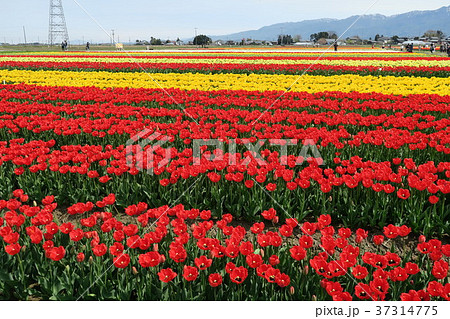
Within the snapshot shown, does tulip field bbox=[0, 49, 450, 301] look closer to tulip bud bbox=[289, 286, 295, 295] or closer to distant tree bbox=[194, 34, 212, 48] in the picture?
tulip bud bbox=[289, 286, 295, 295]

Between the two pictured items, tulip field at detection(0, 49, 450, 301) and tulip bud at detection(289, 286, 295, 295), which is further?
tulip field at detection(0, 49, 450, 301)

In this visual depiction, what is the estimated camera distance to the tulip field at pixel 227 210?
109 inches

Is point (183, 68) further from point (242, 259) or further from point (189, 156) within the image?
point (242, 259)

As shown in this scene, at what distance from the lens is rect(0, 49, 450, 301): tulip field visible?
9.08 feet

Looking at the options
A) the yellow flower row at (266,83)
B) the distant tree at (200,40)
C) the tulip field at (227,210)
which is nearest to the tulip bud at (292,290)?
the tulip field at (227,210)

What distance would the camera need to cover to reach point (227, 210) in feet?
15.5

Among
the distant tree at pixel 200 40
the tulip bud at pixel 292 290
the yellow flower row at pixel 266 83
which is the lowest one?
the tulip bud at pixel 292 290

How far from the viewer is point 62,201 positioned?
5.00m

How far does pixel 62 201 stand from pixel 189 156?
5.97ft

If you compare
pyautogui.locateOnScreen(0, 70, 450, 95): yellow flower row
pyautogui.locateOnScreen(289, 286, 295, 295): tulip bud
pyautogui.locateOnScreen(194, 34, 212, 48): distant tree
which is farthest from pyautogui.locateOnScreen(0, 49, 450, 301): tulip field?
pyautogui.locateOnScreen(194, 34, 212, 48): distant tree

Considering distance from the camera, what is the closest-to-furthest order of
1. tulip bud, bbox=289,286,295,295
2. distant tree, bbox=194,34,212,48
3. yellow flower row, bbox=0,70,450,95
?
tulip bud, bbox=289,286,295,295
yellow flower row, bbox=0,70,450,95
distant tree, bbox=194,34,212,48

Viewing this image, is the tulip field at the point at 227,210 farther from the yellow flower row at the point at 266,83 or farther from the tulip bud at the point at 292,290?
the yellow flower row at the point at 266,83

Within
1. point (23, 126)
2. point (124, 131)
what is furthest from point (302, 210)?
point (23, 126)

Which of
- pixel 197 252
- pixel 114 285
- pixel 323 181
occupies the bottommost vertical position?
pixel 114 285
